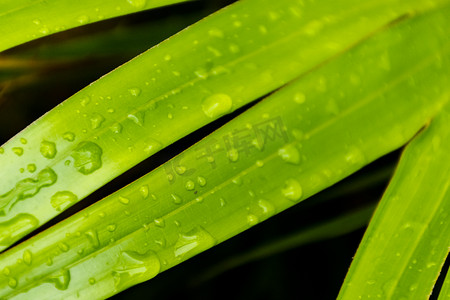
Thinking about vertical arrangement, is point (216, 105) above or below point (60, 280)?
above

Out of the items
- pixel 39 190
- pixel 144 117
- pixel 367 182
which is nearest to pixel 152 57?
pixel 144 117

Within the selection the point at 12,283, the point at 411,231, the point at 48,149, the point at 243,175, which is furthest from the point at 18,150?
the point at 411,231

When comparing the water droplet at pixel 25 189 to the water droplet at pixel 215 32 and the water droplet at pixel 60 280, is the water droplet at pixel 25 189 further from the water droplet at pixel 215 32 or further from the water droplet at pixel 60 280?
the water droplet at pixel 215 32

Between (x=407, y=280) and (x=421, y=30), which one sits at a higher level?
(x=421, y=30)

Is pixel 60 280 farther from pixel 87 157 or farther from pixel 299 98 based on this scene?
pixel 299 98

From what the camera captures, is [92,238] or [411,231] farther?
[411,231]

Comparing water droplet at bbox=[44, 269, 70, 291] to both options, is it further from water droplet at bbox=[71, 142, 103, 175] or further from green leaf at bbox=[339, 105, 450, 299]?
green leaf at bbox=[339, 105, 450, 299]

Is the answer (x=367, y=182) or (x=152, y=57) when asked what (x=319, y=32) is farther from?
(x=367, y=182)
